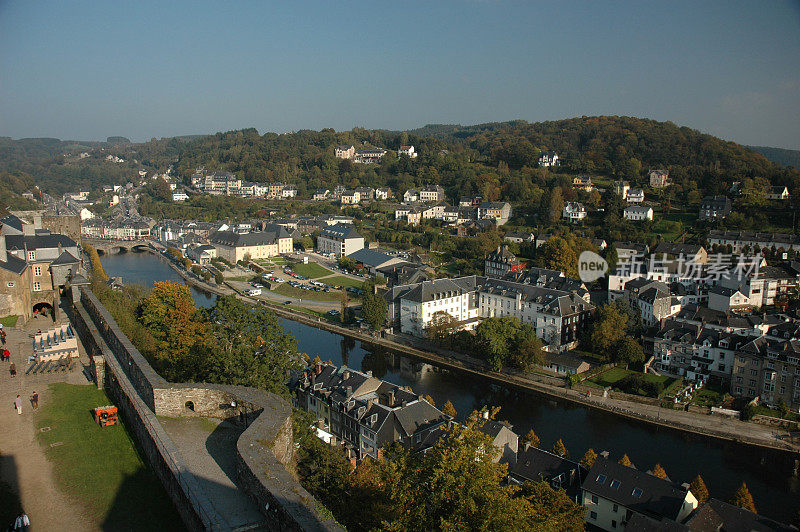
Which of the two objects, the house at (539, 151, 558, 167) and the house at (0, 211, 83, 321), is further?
the house at (539, 151, 558, 167)

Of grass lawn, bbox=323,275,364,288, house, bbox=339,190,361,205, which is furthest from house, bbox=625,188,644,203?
house, bbox=339,190,361,205

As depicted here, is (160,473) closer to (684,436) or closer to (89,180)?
(684,436)

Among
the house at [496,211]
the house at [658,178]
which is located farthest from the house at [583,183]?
the house at [496,211]

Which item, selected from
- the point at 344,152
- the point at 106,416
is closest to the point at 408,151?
the point at 344,152

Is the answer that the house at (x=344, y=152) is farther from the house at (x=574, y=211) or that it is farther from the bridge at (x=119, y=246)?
the house at (x=574, y=211)

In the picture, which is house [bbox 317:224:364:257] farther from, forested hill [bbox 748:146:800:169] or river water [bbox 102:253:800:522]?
forested hill [bbox 748:146:800:169]

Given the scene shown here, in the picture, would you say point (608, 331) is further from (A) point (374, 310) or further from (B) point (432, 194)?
(B) point (432, 194)
